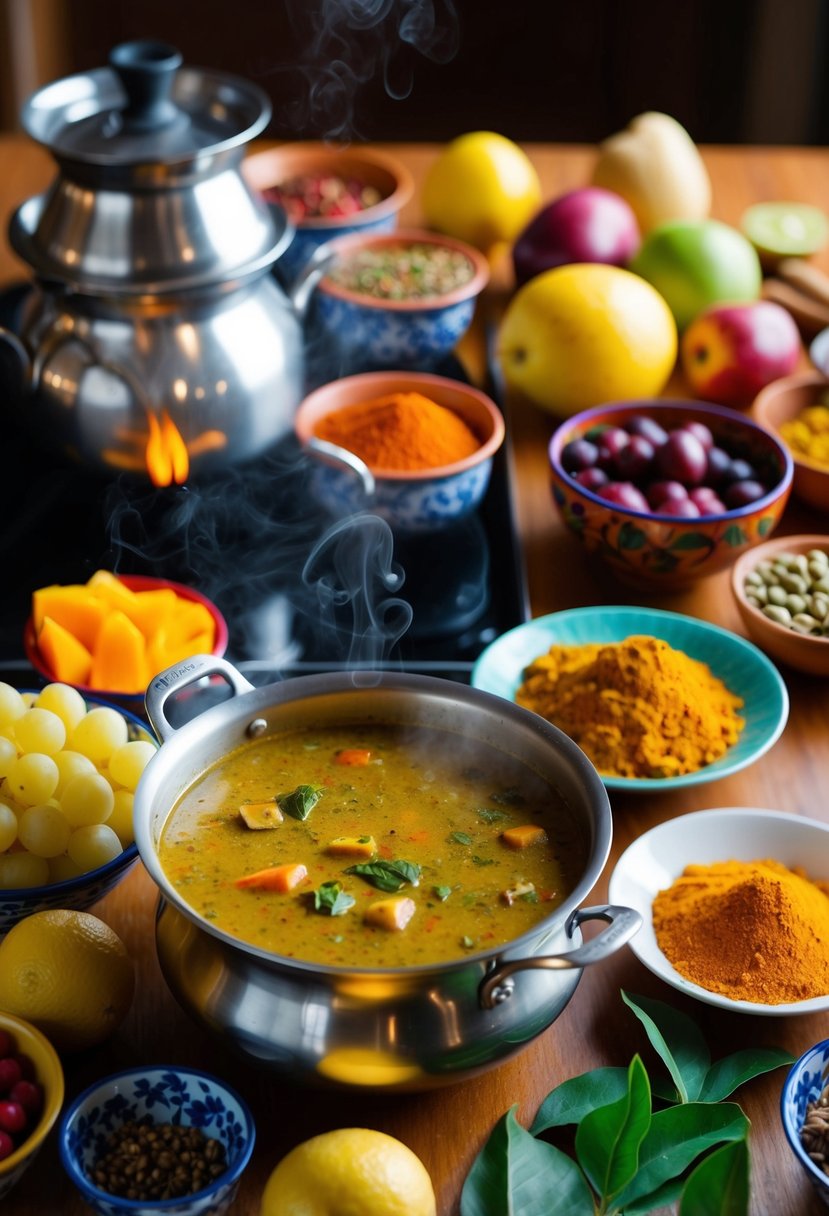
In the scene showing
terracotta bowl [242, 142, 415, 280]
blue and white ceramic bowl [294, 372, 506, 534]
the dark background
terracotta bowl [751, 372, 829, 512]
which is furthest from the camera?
the dark background

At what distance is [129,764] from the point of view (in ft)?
3.76

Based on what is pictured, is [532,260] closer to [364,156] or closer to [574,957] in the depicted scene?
[364,156]

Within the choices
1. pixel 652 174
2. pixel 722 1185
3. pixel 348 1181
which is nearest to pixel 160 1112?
pixel 348 1181

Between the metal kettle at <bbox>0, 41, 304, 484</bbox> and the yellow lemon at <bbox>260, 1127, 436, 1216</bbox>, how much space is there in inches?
35.8

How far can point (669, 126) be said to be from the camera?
2.38 metres

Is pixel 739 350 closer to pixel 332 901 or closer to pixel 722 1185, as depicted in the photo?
pixel 332 901

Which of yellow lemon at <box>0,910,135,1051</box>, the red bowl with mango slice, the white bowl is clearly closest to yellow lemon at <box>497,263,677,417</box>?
the red bowl with mango slice

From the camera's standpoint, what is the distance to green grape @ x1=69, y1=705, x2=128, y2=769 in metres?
1.16

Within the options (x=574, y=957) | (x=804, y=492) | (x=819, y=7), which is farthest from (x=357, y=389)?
(x=819, y=7)

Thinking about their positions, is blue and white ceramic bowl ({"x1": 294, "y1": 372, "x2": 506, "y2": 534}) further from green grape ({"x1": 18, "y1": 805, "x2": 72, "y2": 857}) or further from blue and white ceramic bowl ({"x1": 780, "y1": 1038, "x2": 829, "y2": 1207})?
blue and white ceramic bowl ({"x1": 780, "y1": 1038, "x2": 829, "y2": 1207})

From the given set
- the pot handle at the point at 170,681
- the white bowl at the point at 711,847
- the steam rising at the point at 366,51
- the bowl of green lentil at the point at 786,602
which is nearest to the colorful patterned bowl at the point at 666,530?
the bowl of green lentil at the point at 786,602

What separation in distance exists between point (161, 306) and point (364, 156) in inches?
37.2

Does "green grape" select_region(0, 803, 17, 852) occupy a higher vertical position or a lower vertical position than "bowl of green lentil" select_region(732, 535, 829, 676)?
higher

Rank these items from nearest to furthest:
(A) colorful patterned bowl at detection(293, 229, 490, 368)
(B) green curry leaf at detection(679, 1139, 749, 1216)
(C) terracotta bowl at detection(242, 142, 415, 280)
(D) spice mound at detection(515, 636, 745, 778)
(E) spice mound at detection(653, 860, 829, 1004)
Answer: (B) green curry leaf at detection(679, 1139, 749, 1216) < (E) spice mound at detection(653, 860, 829, 1004) < (D) spice mound at detection(515, 636, 745, 778) < (A) colorful patterned bowl at detection(293, 229, 490, 368) < (C) terracotta bowl at detection(242, 142, 415, 280)
